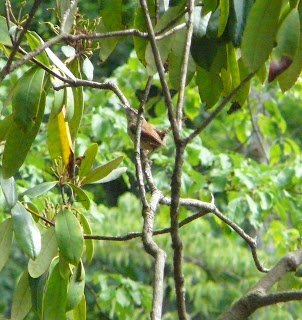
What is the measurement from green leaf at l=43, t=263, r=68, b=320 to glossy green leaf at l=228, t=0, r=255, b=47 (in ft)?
1.57

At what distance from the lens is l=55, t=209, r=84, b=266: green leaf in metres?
1.24

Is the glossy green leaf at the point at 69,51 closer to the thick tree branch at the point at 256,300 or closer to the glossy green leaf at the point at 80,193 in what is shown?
the glossy green leaf at the point at 80,193

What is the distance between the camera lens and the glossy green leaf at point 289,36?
103 centimetres

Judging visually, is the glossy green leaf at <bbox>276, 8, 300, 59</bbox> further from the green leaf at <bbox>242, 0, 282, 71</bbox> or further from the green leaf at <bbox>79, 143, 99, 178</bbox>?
the green leaf at <bbox>79, 143, 99, 178</bbox>

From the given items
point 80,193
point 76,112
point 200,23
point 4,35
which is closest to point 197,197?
point 76,112

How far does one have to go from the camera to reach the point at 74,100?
57.6 inches

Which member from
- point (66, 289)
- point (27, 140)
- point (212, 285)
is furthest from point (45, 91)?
point (212, 285)

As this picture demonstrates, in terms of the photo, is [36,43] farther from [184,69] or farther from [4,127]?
[184,69]

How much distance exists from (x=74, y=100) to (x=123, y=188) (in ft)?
19.8

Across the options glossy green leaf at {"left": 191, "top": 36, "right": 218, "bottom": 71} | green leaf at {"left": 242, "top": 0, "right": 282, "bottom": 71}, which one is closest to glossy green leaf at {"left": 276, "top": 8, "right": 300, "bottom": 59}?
green leaf at {"left": 242, "top": 0, "right": 282, "bottom": 71}

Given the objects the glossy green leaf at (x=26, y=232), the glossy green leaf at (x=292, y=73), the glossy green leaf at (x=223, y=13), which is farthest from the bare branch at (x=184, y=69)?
the glossy green leaf at (x=26, y=232)

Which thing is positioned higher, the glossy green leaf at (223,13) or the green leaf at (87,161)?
the glossy green leaf at (223,13)

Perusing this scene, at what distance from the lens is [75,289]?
133 centimetres

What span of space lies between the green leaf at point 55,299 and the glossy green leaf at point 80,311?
0.12 meters
